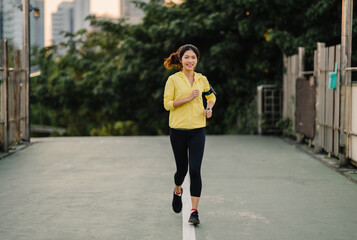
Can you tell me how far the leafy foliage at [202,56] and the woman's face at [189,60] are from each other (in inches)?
437

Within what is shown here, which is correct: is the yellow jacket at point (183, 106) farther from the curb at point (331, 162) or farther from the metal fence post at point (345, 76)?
the metal fence post at point (345, 76)

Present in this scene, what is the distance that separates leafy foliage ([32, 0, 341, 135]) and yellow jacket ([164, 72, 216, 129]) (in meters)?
11.2

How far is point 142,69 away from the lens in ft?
75.1

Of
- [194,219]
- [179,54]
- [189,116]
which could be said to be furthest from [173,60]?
[194,219]

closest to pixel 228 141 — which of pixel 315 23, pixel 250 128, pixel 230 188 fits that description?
pixel 250 128

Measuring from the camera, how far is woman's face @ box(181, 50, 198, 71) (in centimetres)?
640

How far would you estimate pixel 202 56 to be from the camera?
2119 centimetres

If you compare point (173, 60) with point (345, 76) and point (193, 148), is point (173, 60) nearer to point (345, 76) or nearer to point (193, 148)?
point (193, 148)

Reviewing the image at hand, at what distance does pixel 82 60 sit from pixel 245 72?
9299mm

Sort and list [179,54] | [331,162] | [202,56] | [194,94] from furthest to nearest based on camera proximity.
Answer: [202,56] → [331,162] → [179,54] → [194,94]

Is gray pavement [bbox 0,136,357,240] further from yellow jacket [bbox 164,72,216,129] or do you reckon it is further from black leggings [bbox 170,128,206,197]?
yellow jacket [bbox 164,72,216,129]

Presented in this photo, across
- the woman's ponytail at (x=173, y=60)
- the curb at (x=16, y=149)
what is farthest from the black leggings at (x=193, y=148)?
the curb at (x=16, y=149)

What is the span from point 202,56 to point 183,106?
15038mm

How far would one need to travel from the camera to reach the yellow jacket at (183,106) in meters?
6.30
